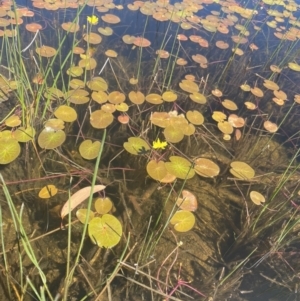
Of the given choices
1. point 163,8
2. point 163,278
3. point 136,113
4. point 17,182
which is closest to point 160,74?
point 136,113

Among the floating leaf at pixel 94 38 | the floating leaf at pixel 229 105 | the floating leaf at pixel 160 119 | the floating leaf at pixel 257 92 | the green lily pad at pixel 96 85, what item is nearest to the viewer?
the floating leaf at pixel 160 119

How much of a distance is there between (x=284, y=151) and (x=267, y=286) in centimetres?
108


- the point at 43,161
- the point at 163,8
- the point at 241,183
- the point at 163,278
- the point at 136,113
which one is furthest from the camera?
the point at 163,8

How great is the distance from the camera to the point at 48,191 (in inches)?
62.0

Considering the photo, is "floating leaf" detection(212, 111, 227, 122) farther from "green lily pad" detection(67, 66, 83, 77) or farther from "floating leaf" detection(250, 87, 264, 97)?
"green lily pad" detection(67, 66, 83, 77)

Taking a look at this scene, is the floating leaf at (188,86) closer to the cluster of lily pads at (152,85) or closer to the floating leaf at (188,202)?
the cluster of lily pads at (152,85)

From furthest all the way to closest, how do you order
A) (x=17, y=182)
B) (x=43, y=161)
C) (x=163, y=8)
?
(x=163, y=8) → (x=43, y=161) → (x=17, y=182)

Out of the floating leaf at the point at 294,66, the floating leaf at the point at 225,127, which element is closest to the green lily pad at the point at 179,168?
the floating leaf at the point at 225,127

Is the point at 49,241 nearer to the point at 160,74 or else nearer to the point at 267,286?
the point at 267,286

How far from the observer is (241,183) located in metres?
1.92

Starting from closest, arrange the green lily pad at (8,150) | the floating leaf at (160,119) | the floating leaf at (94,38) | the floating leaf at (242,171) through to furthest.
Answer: the green lily pad at (8,150) → the floating leaf at (242,171) → the floating leaf at (160,119) → the floating leaf at (94,38)

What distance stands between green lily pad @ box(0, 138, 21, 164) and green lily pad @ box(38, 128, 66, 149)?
4.8 inches

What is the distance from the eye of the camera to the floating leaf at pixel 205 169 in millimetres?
1805

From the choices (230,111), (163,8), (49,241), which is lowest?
(49,241)
